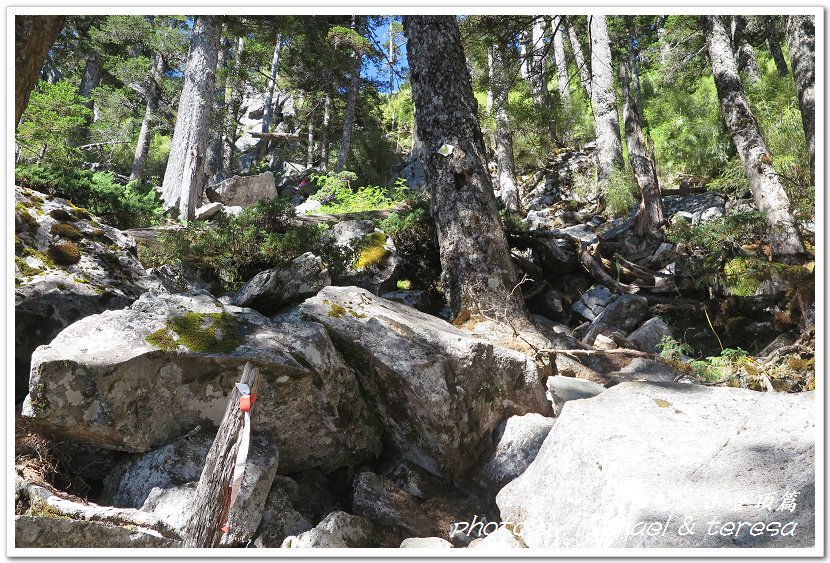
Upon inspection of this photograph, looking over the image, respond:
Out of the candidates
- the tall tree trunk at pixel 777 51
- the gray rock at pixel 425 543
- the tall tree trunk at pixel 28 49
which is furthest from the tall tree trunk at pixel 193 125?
the tall tree trunk at pixel 777 51

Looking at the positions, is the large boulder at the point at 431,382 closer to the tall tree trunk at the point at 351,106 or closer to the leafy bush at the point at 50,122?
the leafy bush at the point at 50,122

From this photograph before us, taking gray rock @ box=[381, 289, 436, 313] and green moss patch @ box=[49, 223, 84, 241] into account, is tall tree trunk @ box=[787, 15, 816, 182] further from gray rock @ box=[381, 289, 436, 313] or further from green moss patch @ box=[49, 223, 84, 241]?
green moss patch @ box=[49, 223, 84, 241]

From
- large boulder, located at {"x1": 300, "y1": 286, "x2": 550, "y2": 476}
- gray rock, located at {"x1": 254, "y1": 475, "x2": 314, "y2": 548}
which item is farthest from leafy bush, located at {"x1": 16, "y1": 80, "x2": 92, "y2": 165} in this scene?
gray rock, located at {"x1": 254, "y1": 475, "x2": 314, "y2": 548}

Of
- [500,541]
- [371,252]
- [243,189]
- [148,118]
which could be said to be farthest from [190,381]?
[148,118]

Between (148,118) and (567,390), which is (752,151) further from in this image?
(148,118)

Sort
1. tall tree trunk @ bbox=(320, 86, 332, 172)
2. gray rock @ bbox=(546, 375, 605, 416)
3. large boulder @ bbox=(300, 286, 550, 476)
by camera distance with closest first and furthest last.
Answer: large boulder @ bbox=(300, 286, 550, 476) < gray rock @ bbox=(546, 375, 605, 416) < tall tree trunk @ bbox=(320, 86, 332, 172)

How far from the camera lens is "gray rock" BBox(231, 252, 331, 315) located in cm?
447

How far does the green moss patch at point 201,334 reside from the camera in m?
3.24

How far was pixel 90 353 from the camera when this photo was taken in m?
3.04

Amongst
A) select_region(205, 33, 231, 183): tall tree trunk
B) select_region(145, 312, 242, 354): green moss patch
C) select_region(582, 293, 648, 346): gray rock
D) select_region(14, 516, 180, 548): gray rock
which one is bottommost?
select_region(14, 516, 180, 548): gray rock

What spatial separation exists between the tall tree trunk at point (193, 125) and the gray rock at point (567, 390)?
783 cm

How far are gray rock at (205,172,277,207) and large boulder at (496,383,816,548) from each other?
13268 millimetres

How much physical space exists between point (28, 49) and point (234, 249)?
2853 millimetres

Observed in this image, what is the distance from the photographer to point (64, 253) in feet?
14.5
